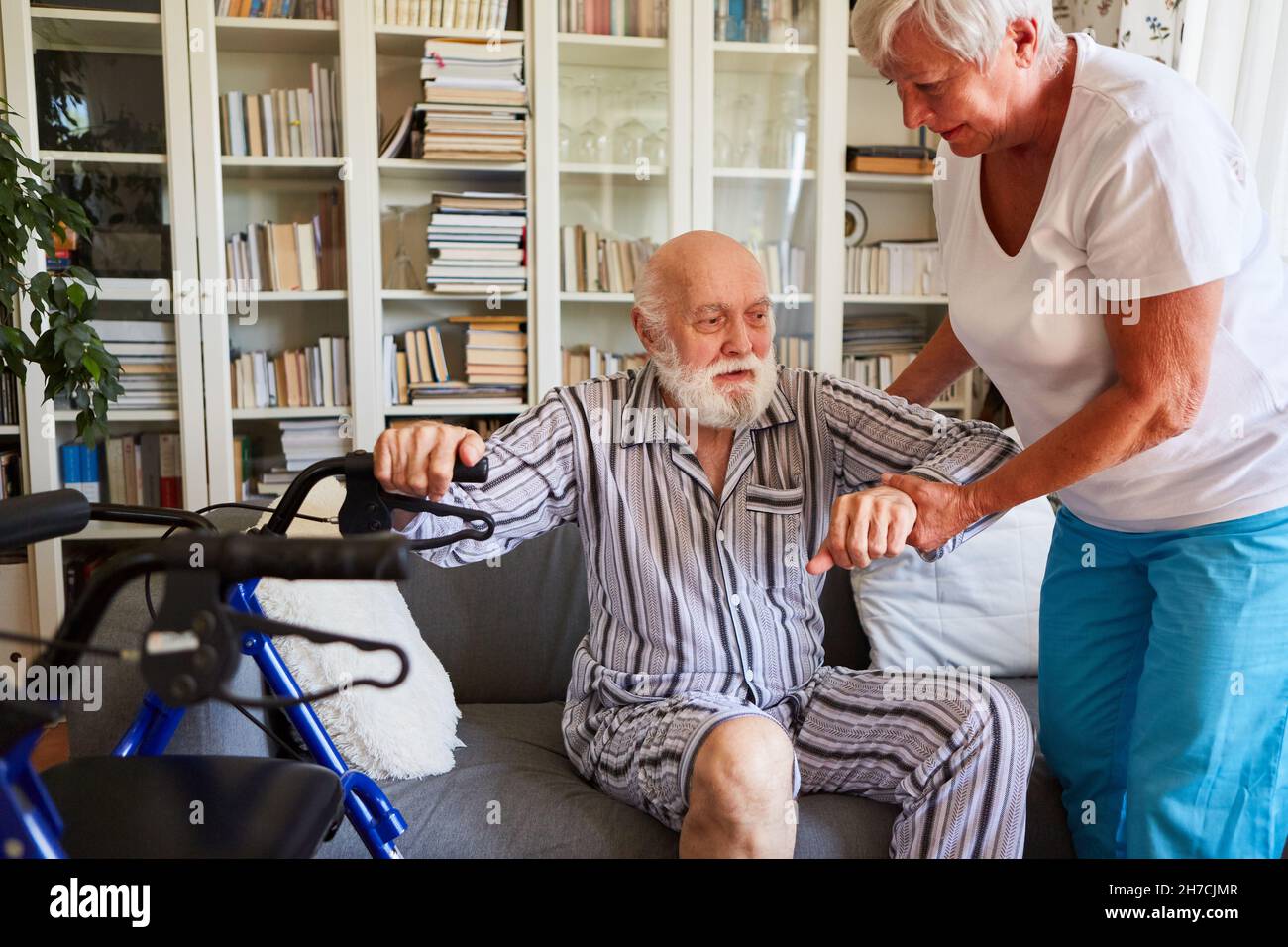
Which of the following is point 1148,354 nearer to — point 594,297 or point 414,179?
point 594,297

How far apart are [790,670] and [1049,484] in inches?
20.0

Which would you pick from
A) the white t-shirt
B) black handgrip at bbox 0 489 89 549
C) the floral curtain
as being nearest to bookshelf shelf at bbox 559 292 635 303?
the floral curtain

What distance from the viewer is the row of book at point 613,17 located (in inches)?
127

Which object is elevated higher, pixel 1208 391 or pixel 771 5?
pixel 771 5

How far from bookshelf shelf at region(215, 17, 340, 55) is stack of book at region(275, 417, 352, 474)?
3.57 feet

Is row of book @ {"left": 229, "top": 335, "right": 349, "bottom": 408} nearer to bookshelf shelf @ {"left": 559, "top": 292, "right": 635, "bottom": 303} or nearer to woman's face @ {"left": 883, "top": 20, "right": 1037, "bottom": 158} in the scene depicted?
bookshelf shelf @ {"left": 559, "top": 292, "right": 635, "bottom": 303}

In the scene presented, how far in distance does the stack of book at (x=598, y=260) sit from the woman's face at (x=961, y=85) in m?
2.11

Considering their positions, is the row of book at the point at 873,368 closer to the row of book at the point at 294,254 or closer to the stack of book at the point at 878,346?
the stack of book at the point at 878,346

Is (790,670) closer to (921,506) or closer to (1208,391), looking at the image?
(921,506)

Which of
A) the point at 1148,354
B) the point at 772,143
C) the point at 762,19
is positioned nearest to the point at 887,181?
the point at 772,143

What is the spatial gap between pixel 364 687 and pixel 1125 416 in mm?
1038

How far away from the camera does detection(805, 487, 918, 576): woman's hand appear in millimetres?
1159
